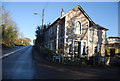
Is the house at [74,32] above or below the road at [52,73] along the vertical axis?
above

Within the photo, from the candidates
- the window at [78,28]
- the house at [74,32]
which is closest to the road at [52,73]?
the house at [74,32]

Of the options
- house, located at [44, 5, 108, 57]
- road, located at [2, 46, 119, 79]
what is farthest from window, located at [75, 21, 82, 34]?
road, located at [2, 46, 119, 79]

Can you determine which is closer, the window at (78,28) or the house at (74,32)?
the house at (74,32)

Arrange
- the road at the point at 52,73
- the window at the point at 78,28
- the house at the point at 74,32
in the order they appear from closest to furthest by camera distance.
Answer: the road at the point at 52,73 → the house at the point at 74,32 → the window at the point at 78,28

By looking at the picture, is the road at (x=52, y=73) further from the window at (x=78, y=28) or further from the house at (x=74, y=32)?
the window at (x=78, y=28)

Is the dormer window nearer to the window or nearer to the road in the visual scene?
the window

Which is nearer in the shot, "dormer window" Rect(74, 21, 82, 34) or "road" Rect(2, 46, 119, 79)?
"road" Rect(2, 46, 119, 79)

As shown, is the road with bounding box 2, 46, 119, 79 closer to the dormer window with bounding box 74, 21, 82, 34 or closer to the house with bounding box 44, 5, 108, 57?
the house with bounding box 44, 5, 108, 57

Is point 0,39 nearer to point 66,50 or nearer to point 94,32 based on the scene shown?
point 66,50

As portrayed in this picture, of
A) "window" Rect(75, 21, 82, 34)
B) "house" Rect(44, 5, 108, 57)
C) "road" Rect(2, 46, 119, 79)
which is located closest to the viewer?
"road" Rect(2, 46, 119, 79)

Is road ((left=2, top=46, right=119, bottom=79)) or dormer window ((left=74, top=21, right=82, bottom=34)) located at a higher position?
dormer window ((left=74, top=21, right=82, bottom=34))

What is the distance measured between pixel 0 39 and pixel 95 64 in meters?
26.9

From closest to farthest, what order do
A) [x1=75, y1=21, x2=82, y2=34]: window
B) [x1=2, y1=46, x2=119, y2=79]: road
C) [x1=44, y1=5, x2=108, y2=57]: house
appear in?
[x1=2, y1=46, x2=119, y2=79]: road, [x1=44, y1=5, x2=108, y2=57]: house, [x1=75, y1=21, x2=82, y2=34]: window

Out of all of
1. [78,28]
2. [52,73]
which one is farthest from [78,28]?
[52,73]
